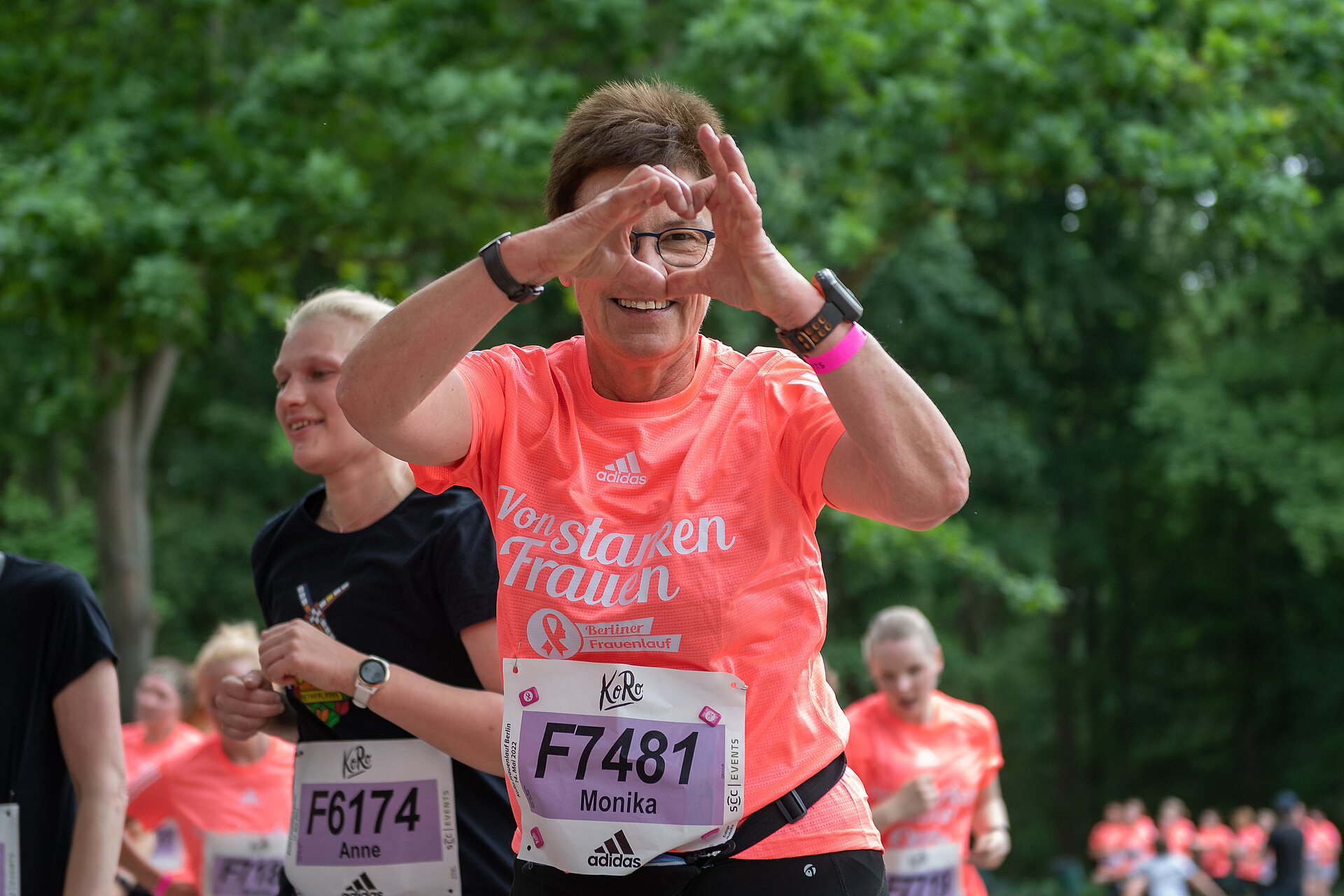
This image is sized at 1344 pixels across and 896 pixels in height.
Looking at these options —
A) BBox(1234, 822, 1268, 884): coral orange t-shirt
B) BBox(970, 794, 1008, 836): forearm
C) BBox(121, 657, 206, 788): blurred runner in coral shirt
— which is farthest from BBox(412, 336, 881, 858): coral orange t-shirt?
BBox(1234, 822, 1268, 884): coral orange t-shirt

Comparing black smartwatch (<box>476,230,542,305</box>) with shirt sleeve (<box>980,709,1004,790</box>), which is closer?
black smartwatch (<box>476,230,542,305</box>)

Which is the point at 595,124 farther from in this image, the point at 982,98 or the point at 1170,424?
the point at 1170,424

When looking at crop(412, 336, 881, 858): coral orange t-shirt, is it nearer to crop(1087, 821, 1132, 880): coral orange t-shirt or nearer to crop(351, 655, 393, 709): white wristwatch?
crop(351, 655, 393, 709): white wristwatch

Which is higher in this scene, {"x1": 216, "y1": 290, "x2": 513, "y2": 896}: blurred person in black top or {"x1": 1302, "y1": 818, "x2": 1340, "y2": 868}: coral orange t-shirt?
{"x1": 216, "y1": 290, "x2": 513, "y2": 896}: blurred person in black top

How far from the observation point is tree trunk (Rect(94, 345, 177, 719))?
37.9 feet

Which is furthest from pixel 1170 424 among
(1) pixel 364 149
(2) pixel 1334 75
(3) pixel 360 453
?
(3) pixel 360 453

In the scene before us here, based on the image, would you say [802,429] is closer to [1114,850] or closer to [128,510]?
[128,510]

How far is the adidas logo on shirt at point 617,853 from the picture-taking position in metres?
2.13

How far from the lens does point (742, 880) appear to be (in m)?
2.14

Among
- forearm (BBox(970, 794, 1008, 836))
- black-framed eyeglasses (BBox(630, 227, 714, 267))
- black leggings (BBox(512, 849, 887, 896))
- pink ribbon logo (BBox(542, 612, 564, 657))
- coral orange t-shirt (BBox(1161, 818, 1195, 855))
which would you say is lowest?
coral orange t-shirt (BBox(1161, 818, 1195, 855))

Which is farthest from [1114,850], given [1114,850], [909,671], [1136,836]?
[909,671]

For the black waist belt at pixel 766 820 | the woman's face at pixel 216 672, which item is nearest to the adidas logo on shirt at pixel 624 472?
the black waist belt at pixel 766 820

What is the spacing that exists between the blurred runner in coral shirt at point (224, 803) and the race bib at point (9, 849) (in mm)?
2293

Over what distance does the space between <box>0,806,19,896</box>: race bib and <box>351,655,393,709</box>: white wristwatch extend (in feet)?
2.71
